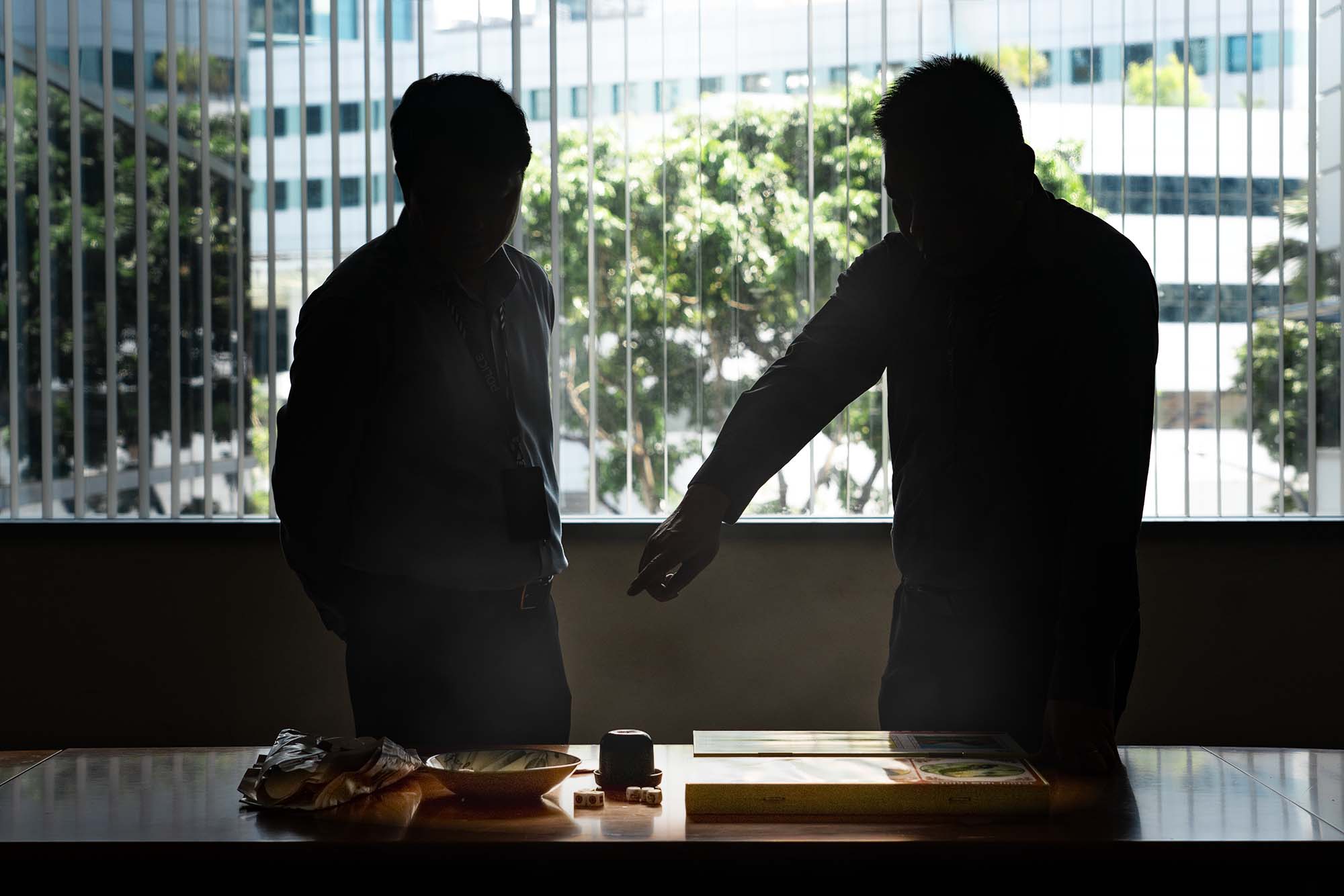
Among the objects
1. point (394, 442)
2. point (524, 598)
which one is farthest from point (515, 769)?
point (394, 442)

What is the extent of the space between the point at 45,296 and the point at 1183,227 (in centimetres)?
303

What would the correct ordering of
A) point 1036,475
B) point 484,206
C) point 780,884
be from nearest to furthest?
point 780,884
point 1036,475
point 484,206

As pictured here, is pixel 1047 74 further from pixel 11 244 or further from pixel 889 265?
pixel 11 244

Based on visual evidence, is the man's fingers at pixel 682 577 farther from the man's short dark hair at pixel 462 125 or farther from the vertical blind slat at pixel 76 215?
the vertical blind slat at pixel 76 215

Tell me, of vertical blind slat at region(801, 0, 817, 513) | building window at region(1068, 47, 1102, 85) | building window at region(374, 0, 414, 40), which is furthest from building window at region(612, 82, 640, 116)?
building window at region(1068, 47, 1102, 85)

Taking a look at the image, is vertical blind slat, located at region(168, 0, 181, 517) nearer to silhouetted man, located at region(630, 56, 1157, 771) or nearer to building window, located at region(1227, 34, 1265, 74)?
silhouetted man, located at region(630, 56, 1157, 771)

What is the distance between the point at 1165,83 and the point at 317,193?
2.28m

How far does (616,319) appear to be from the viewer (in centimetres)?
302

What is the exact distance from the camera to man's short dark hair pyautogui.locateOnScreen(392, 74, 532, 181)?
5.93 ft

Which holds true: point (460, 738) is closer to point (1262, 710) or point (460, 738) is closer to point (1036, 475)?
point (1036, 475)

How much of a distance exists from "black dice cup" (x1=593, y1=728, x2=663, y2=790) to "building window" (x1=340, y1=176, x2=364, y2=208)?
203 centimetres

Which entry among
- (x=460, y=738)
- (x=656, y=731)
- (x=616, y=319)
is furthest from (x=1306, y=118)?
(x=460, y=738)

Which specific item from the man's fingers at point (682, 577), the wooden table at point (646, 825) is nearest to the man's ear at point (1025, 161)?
the man's fingers at point (682, 577)

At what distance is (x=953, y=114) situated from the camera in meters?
1.63
